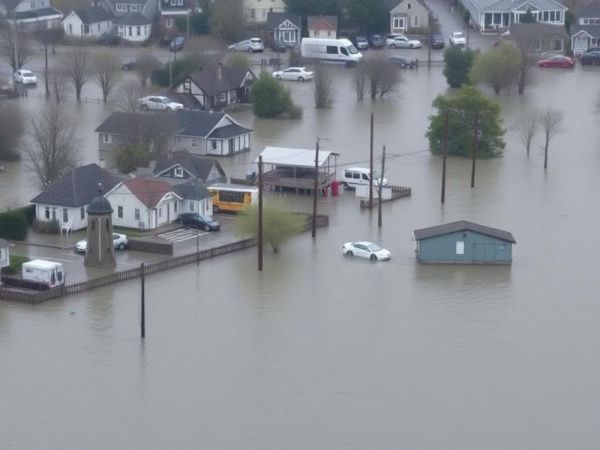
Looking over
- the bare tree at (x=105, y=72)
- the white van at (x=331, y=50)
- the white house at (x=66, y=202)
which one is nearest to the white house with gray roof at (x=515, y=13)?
the white van at (x=331, y=50)

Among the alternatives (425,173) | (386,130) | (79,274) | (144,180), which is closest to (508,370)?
(79,274)

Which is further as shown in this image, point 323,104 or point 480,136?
point 323,104

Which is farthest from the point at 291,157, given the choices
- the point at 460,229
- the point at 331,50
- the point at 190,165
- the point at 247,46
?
the point at 247,46

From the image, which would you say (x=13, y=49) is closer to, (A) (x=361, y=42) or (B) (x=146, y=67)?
(B) (x=146, y=67)

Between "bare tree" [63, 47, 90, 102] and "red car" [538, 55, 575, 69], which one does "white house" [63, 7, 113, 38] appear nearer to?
"bare tree" [63, 47, 90, 102]

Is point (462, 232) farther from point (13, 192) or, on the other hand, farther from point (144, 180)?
point (13, 192)

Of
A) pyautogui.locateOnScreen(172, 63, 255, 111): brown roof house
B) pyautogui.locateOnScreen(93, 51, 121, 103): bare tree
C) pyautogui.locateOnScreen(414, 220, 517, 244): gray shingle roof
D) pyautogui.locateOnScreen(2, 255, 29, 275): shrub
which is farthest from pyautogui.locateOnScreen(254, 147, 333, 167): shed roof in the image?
pyautogui.locateOnScreen(93, 51, 121, 103): bare tree
